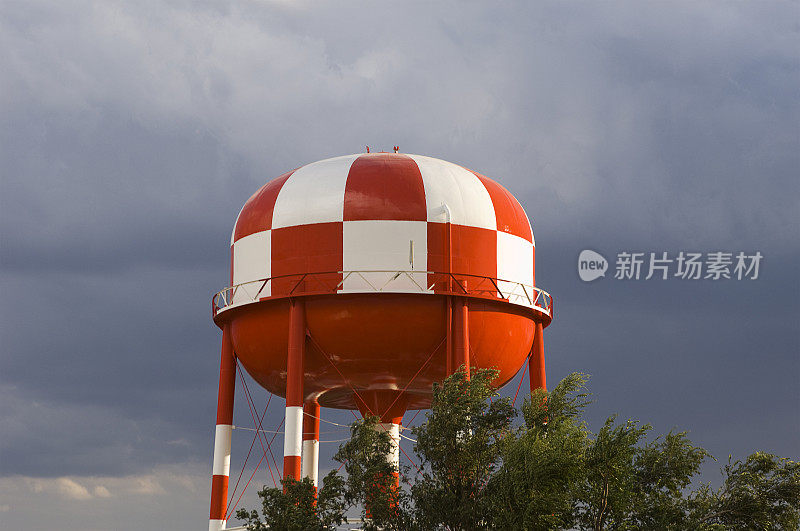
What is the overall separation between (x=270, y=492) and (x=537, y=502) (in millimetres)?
6286

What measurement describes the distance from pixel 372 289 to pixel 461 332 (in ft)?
8.70

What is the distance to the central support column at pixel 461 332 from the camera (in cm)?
2833

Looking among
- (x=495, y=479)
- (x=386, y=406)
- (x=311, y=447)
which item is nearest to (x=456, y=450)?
(x=495, y=479)

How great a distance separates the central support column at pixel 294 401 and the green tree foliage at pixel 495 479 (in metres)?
3.74

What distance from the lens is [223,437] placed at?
31.8 meters

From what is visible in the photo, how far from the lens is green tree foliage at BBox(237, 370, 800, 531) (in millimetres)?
22016

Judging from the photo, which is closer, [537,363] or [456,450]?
[456,450]

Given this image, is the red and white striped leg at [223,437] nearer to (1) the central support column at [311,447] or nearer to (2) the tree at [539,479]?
(1) the central support column at [311,447]

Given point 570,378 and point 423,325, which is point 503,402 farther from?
point 423,325

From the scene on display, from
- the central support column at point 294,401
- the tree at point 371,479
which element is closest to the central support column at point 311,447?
the central support column at point 294,401

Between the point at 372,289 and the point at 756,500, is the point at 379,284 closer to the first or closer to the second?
the point at 372,289

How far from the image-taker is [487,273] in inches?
1190

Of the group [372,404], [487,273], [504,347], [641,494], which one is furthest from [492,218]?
[641,494]

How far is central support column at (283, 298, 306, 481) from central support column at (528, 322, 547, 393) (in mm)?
7305
